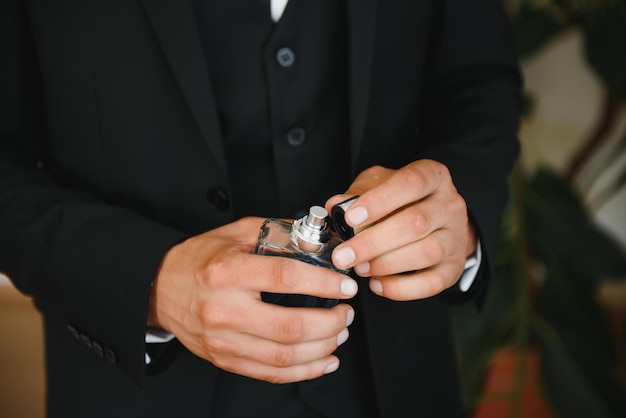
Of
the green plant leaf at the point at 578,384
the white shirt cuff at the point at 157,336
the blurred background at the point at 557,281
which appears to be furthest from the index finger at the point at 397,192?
the green plant leaf at the point at 578,384

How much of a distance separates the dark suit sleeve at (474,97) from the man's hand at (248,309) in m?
0.32

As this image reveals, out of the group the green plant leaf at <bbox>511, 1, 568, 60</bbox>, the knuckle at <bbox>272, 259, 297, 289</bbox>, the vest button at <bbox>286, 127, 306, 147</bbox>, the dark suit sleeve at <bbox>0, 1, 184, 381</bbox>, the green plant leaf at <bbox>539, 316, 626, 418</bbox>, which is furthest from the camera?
the green plant leaf at <bbox>511, 1, 568, 60</bbox>

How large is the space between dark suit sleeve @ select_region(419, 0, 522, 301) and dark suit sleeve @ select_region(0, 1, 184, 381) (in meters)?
0.45

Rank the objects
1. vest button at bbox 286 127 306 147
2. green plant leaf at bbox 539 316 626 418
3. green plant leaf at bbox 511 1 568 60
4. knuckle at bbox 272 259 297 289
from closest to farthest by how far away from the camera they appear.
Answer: knuckle at bbox 272 259 297 289 < vest button at bbox 286 127 306 147 < green plant leaf at bbox 539 316 626 418 < green plant leaf at bbox 511 1 568 60

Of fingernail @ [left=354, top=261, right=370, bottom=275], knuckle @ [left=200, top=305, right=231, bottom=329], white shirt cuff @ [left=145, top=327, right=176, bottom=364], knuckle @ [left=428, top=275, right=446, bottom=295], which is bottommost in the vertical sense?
white shirt cuff @ [left=145, top=327, right=176, bottom=364]

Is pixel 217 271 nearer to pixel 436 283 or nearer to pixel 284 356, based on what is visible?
pixel 284 356

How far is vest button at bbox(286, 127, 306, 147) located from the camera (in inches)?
31.8

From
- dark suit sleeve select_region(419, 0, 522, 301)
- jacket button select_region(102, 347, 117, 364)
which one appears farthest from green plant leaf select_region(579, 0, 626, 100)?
jacket button select_region(102, 347, 117, 364)

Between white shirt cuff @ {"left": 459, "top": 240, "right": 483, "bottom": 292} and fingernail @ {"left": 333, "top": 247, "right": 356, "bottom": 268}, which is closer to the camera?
fingernail @ {"left": 333, "top": 247, "right": 356, "bottom": 268}

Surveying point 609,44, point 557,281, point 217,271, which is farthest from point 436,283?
point 609,44

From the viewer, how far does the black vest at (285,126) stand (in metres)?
0.77

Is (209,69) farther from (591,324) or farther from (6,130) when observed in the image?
(591,324)

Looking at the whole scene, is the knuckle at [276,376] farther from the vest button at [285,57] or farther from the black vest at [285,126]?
the vest button at [285,57]

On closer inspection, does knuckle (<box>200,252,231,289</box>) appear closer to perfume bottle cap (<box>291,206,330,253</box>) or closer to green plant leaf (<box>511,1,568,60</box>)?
perfume bottle cap (<box>291,206,330,253</box>)
